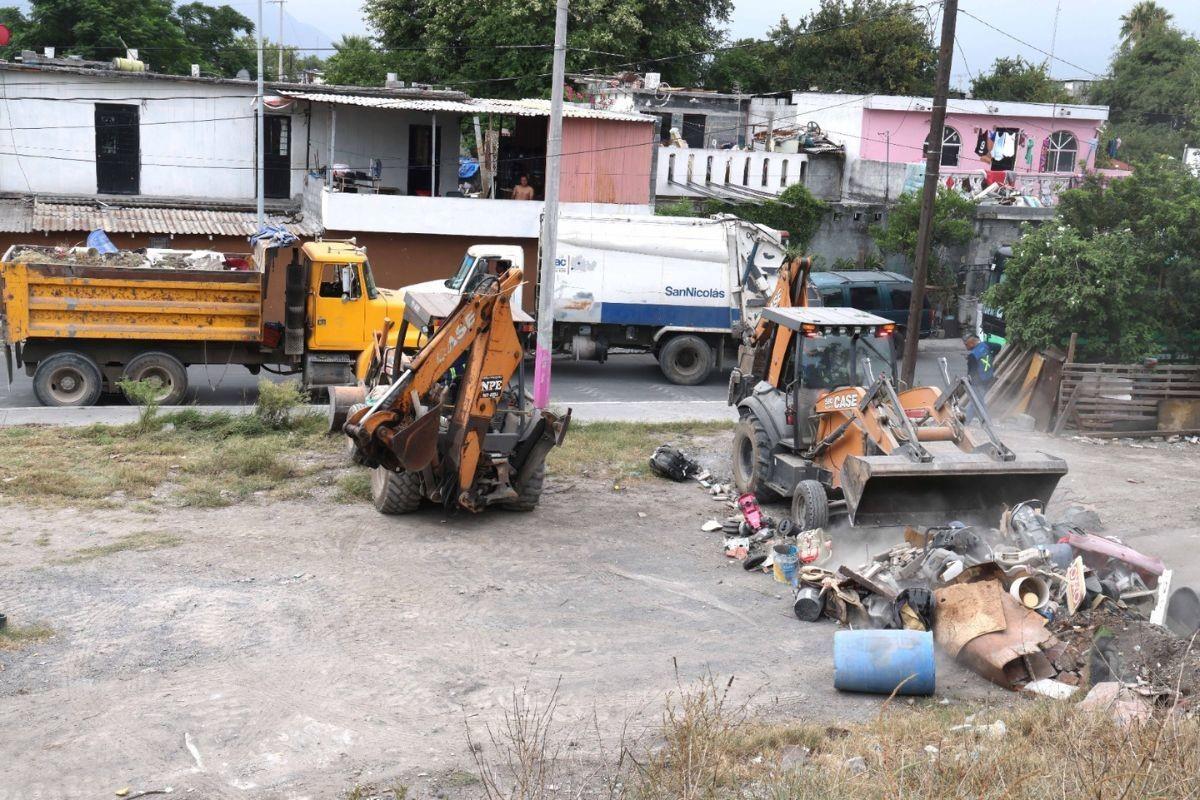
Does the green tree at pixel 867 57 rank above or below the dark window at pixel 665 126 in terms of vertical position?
above

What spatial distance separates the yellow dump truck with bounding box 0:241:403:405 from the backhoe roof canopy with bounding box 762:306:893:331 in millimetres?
5823

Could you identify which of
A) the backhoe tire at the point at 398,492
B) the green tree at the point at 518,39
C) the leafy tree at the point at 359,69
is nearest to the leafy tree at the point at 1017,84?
the green tree at the point at 518,39

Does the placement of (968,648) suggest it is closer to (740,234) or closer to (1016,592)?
(1016,592)

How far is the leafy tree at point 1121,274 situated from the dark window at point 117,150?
20.3 m

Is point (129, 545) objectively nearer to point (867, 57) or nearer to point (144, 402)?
point (144, 402)

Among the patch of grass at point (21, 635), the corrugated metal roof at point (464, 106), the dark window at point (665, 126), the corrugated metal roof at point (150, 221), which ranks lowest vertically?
the patch of grass at point (21, 635)

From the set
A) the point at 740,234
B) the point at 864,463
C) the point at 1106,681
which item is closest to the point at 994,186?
the point at 740,234

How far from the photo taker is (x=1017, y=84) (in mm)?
48844

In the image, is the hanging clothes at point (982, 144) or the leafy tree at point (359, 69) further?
the leafy tree at point (359, 69)

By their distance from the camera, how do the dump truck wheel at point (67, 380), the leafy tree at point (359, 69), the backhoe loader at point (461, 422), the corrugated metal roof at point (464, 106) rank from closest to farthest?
the backhoe loader at point (461, 422) < the dump truck wheel at point (67, 380) < the corrugated metal roof at point (464, 106) < the leafy tree at point (359, 69)

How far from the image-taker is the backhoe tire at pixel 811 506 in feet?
37.9

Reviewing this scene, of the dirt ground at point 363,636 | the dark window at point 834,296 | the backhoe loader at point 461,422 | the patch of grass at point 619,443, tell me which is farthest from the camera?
the dark window at point 834,296

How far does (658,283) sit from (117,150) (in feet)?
48.3

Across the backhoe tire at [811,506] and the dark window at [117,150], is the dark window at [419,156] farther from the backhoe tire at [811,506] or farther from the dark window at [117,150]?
the backhoe tire at [811,506]
